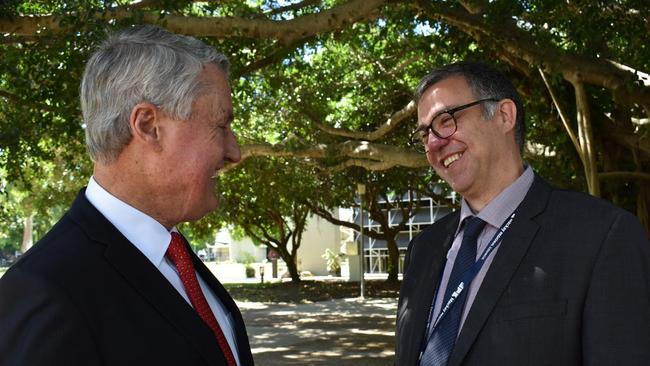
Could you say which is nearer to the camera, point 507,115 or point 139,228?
point 139,228

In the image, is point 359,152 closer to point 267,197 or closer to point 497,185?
point 497,185

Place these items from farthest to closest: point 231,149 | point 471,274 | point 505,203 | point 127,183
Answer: point 505,203
point 471,274
point 231,149
point 127,183

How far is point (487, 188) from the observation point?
2674 millimetres

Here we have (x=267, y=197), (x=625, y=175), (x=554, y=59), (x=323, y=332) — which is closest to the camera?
(x=554, y=59)

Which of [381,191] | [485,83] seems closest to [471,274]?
[485,83]

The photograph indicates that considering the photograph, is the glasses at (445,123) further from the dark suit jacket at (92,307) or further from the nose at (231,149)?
the dark suit jacket at (92,307)

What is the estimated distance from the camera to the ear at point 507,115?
274 cm

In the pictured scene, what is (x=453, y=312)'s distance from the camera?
2.45 m

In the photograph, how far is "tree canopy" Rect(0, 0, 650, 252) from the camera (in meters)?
6.61

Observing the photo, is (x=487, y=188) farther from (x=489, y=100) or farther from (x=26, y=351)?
(x=26, y=351)

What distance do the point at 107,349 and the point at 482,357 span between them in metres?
1.25

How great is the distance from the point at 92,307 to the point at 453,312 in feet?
4.36

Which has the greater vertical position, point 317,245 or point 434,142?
point 317,245

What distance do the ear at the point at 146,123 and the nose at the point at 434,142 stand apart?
1313 millimetres
